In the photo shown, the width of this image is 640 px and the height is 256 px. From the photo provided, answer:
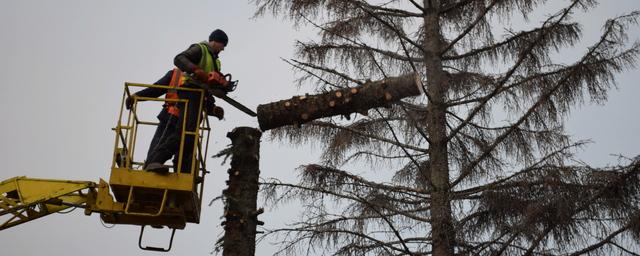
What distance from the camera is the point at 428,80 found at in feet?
37.8

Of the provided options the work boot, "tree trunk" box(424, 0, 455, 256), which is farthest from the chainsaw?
"tree trunk" box(424, 0, 455, 256)

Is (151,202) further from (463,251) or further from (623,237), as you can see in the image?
(623,237)

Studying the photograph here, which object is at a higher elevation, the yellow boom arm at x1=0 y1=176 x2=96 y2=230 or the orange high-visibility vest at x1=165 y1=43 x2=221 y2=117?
the orange high-visibility vest at x1=165 y1=43 x2=221 y2=117

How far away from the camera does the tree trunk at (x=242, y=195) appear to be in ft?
25.0

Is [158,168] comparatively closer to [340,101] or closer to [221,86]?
[221,86]

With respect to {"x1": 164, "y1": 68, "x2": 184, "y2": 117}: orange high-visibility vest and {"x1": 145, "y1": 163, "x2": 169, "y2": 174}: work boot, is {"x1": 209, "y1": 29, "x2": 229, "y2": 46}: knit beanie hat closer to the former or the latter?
{"x1": 164, "y1": 68, "x2": 184, "y2": 117}: orange high-visibility vest

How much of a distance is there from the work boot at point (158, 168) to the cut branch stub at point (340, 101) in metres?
1.04

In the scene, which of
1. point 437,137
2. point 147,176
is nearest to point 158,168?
point 147,176

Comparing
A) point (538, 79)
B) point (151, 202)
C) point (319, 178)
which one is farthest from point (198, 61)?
point (538, 79)

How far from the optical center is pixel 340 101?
823 centimetres

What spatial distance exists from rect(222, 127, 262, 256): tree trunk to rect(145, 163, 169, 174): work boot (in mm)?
646

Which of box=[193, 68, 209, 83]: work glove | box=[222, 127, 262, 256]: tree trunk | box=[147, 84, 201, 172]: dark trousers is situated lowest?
box=[222, 127, 262, 256]: tree trunk

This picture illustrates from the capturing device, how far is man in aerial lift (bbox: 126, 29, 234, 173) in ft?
27.7

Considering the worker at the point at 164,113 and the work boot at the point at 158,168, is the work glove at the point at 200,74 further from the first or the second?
the work boot at the point at 158,168
